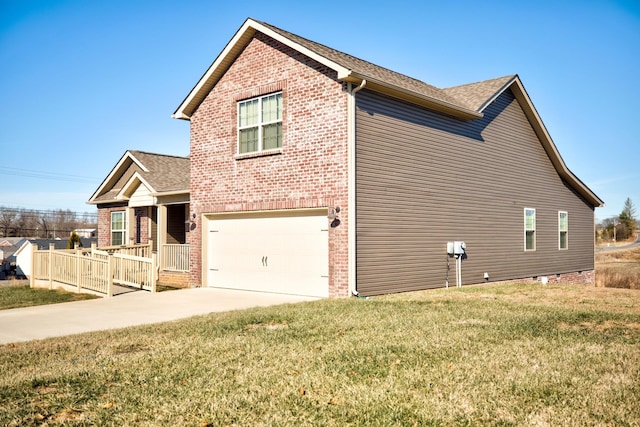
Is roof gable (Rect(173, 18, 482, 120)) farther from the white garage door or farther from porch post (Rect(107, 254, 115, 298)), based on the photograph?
porch post (Rect(107, 254, 115, 298))

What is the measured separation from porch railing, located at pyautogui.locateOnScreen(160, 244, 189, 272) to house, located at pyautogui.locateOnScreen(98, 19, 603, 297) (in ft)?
5.22

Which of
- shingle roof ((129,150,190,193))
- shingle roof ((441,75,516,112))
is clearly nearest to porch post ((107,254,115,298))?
shingle roof ((129,150,190,193))

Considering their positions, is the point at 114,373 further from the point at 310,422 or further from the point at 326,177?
the point at 326,177

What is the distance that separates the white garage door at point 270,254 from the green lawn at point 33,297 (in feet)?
13.1

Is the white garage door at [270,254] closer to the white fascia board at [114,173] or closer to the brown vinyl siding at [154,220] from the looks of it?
the brown vinyl siding at [154,220]

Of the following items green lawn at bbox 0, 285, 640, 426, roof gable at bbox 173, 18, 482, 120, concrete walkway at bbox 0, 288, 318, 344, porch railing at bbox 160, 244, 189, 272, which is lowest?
concrete walkway at bbox 0, 288, 318, 344

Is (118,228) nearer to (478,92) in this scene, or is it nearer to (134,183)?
(134,183)

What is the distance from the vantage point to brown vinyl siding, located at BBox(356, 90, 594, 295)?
13.9 m

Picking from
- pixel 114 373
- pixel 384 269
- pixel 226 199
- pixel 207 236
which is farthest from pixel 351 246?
pixel 114 373

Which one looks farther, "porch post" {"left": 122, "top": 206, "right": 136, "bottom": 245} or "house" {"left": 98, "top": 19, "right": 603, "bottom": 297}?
"porch post" {"left": 122, "top": 206, "right": 136, "bottom": 245}

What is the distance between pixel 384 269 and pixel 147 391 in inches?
365

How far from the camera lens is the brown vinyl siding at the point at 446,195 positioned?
1392 cm

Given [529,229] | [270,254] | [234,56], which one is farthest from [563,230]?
[234,56]

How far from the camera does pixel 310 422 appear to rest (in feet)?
15.3
